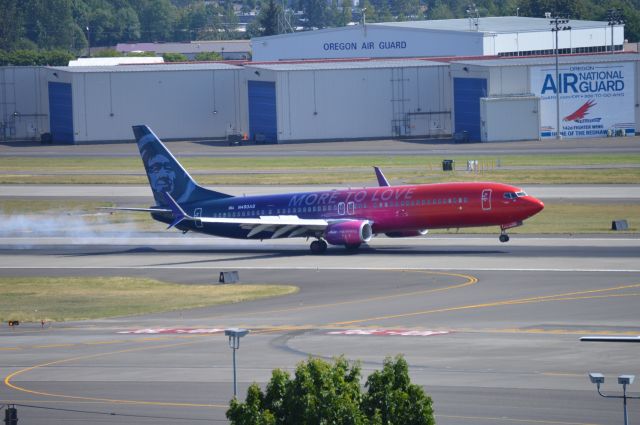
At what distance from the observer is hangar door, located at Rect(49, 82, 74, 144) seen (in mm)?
164875

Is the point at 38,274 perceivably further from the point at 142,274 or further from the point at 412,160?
the point at 412,160

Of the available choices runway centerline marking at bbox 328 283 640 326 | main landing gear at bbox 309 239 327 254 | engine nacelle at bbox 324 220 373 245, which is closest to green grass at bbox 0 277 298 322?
runway centerline marking at bbox 328 283 640 326

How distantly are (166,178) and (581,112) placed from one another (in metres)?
91.1

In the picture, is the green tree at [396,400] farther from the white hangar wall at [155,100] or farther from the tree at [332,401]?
the white hangar wall at [155,100]

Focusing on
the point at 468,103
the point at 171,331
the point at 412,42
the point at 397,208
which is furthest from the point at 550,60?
the point at 171,331

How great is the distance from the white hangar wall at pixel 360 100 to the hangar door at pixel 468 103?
588cm

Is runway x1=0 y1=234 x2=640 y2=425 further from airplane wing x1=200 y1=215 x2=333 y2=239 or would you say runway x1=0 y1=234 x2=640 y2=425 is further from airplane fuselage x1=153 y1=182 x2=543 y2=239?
airplane fuselage x1=153 y1=182 x2=543 y2=239

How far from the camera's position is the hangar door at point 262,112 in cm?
16138

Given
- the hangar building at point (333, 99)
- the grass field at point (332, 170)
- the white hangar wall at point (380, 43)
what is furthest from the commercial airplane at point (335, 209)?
the white hangar wall at point (380, 43)

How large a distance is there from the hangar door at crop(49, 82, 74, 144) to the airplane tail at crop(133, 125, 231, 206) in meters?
88.5

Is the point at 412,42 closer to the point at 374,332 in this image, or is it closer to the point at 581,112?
the point at 581,112

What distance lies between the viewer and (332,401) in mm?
24219

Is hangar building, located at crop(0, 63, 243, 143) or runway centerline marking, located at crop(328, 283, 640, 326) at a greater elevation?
hangar building, located at crop(0, 63, 243, 143)

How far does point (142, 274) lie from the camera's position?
A: 217 feet
